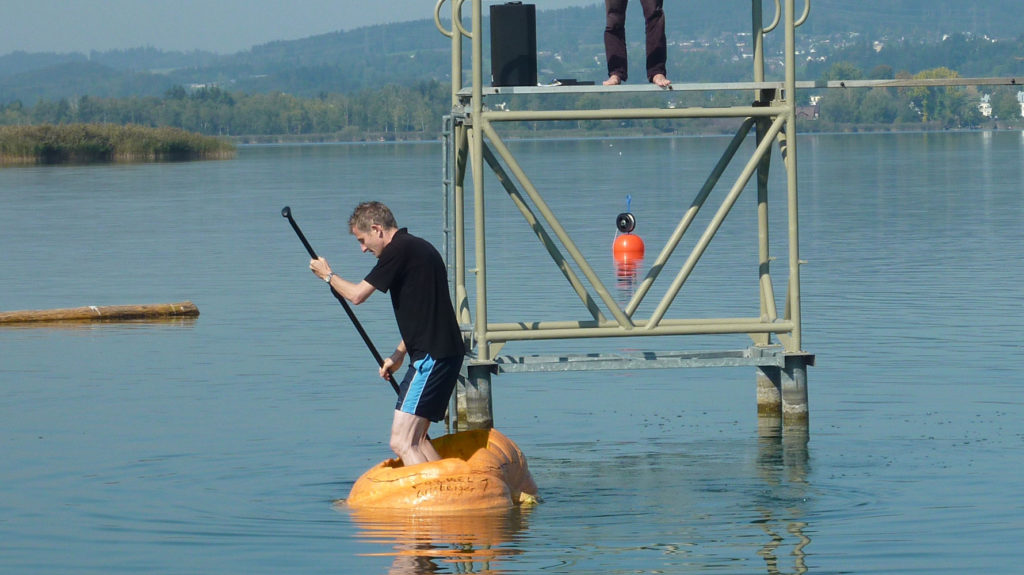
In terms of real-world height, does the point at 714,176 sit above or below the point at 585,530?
above

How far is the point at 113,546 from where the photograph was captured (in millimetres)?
10648

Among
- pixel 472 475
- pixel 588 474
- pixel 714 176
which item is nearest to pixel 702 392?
pixel 714 176

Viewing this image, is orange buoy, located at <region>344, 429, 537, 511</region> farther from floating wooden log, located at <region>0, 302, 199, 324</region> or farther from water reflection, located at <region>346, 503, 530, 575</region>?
floating wooden log, located at <region>0, 302, 199, 324</region>

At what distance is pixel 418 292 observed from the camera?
423 inches

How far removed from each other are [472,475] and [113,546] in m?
2.32

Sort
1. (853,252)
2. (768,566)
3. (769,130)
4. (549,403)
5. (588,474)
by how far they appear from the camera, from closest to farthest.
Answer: (768,566)
(588,474)
(769,130)
(549,403)
(853,252)

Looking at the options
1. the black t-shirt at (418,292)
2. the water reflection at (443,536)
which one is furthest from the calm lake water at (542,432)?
the black t-shirt at (418,292)

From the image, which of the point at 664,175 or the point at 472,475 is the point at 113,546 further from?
the point at 664,175

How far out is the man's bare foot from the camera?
14.0 m

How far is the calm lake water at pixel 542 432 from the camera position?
1044cm

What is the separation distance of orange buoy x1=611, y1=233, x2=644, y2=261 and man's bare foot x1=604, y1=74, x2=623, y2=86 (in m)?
→ 17.3

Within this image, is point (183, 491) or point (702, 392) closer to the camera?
point (183, 491)

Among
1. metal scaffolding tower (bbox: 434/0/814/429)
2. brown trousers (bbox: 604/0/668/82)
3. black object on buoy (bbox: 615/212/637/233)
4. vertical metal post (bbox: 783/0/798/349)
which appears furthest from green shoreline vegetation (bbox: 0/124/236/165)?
vertical metal post (bbox: 783/0/798/349)

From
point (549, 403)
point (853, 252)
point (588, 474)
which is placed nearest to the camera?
point (588, 474)
